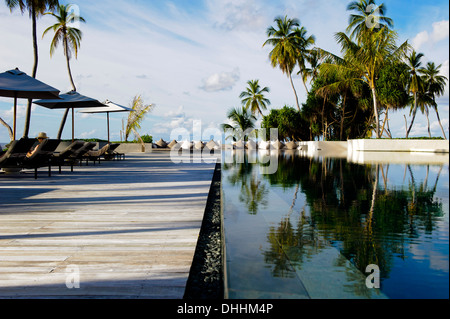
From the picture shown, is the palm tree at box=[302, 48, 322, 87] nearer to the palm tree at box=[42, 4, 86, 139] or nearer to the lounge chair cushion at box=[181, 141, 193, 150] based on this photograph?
the lounge chair cushion at box=[181, 141, 193, 150]

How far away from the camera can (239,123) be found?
33.9 m

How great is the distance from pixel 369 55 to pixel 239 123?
1450 centimetres

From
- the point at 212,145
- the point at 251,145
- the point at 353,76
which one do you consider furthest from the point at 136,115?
the point at 353,76

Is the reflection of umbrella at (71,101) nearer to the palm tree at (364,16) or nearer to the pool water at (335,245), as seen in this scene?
the pool water at (335,245)

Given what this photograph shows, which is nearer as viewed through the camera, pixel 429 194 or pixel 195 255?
pixel 195 255

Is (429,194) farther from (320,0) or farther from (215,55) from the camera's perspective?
(215,55)

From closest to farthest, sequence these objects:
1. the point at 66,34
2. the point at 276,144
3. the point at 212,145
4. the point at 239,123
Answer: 1. the point at 66,34
2. the point at 212,145
3. the point at 276,144
4. the point at 239,123

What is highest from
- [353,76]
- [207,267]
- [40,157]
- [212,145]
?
[353,76]

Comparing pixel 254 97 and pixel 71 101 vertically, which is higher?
pixel 254 97

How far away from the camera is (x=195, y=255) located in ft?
8.70

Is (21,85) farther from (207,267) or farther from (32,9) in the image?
(32,9)

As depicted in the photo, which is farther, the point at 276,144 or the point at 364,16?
the point at 276,144
